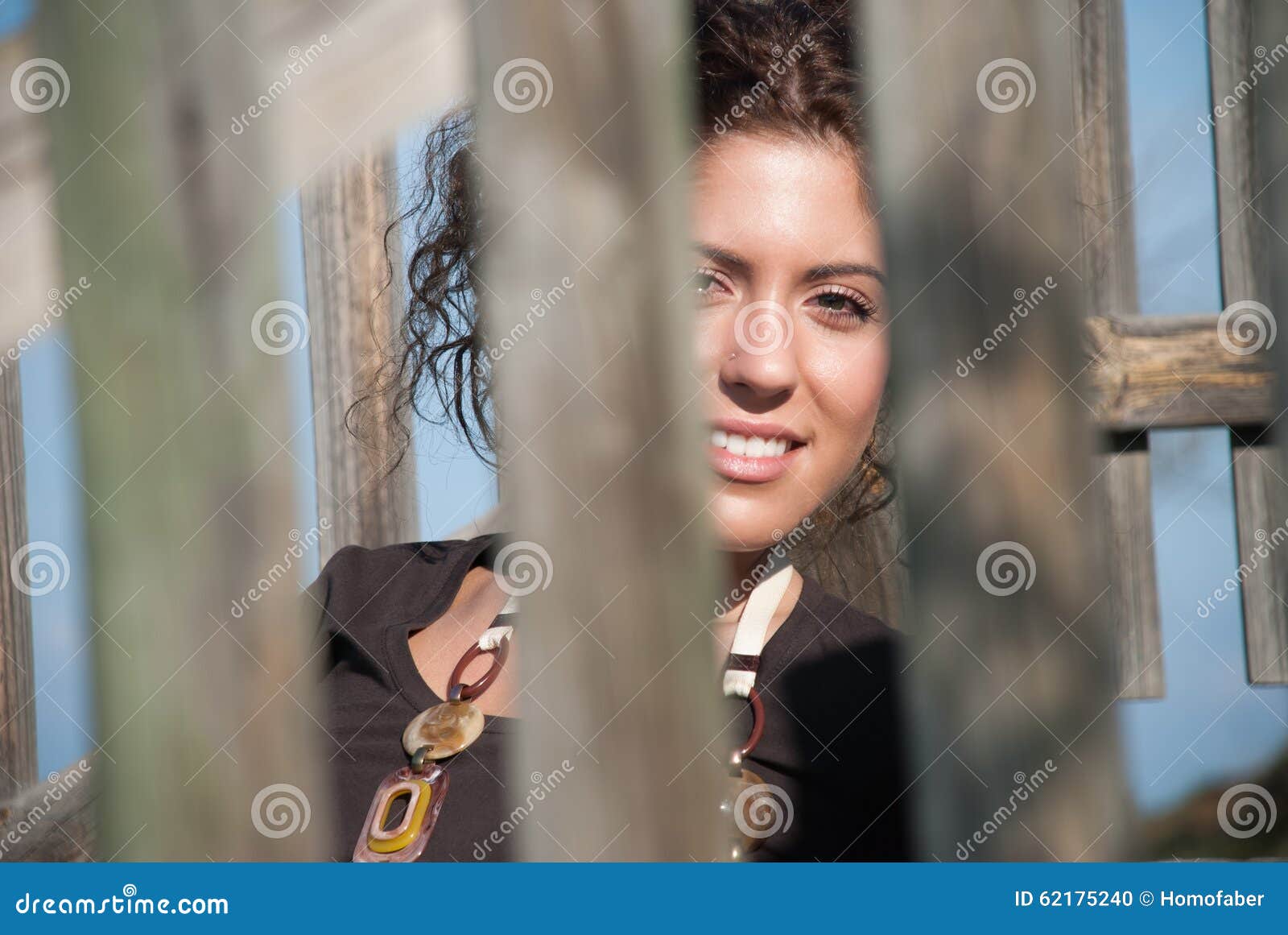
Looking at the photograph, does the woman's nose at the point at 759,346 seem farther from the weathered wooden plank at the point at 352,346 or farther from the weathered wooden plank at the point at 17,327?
the weathered wooden plank at the point at 352,346

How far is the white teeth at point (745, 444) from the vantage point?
1.43m

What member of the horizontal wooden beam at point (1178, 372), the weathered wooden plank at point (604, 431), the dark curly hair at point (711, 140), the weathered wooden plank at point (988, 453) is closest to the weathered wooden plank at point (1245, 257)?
the horizontal wooden beam at point (1178, 372)

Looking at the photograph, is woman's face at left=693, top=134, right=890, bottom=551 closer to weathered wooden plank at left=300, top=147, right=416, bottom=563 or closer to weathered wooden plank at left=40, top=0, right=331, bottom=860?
weathered wooden plank at left=40, top=0, right=331, bottom=860

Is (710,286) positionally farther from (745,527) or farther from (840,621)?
(840,621)

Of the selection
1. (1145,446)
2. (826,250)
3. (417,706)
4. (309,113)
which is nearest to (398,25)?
(309,113)

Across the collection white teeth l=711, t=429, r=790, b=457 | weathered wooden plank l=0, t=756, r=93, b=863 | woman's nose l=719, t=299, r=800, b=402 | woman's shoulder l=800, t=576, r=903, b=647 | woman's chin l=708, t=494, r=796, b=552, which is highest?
woman's nose l=719, t=299, r=800, b=402

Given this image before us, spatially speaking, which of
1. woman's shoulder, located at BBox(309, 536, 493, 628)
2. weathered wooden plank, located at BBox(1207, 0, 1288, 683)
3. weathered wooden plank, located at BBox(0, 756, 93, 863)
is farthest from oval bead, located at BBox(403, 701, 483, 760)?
weathered wooden plank, located at BBox(1207, 0, 1288, 683)

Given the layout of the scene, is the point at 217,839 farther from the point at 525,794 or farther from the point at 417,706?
the point at 417,706

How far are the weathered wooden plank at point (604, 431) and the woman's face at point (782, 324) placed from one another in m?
0.61

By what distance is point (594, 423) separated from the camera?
0.74m

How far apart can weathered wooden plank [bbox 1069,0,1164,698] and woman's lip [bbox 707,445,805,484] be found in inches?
29.0

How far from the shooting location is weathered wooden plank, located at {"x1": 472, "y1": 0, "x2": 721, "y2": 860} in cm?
74

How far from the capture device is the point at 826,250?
1392mm

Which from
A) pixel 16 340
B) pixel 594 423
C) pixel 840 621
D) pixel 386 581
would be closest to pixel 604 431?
pixel 594 423
